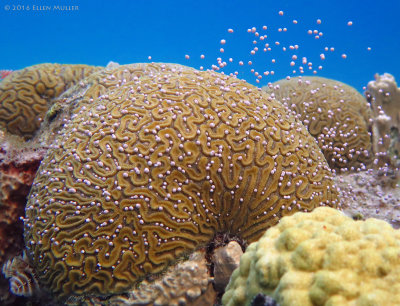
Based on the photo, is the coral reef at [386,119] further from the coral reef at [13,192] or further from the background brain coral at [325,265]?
the coral reef at [13,192]

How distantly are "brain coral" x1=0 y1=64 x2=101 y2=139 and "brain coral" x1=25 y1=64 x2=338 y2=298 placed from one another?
2571 millimetres

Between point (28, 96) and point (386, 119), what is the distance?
308 inches

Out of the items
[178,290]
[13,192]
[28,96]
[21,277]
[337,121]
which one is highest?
[28,96]

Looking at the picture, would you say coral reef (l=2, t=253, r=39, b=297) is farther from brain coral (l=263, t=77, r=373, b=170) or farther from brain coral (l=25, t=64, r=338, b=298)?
brain coral (l=263, t=77, r=373, b=170)

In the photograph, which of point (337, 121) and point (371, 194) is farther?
point (337, 121)

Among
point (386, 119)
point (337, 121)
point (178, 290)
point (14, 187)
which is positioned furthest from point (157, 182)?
point (386, 119)

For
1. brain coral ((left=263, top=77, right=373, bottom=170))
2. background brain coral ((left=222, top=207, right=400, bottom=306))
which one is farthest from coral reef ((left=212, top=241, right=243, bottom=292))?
brain coral ((left=263, top=77, right=373, bottom=170))

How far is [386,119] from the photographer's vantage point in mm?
6148

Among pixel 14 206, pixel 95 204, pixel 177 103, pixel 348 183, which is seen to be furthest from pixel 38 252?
pixel 348 183

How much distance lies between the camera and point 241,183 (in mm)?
3658

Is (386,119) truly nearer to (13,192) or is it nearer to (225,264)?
(225,264)

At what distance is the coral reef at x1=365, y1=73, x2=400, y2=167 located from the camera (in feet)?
20.2

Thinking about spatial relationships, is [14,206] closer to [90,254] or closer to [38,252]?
[38,252]

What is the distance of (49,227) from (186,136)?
197 cm
